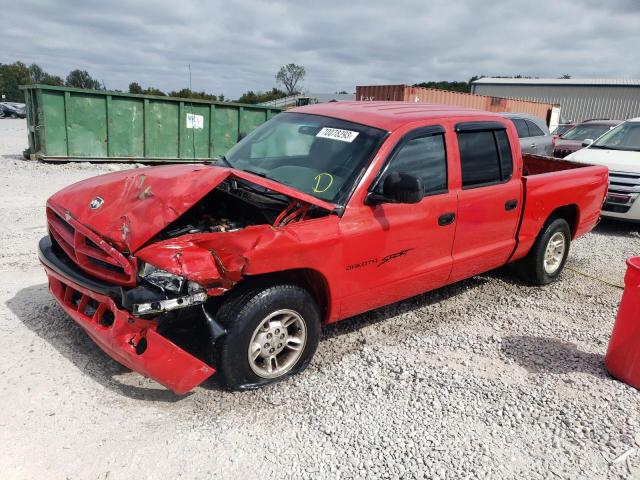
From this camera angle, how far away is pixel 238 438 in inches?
114

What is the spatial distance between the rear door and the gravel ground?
64 cm

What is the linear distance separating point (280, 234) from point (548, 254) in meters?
3.86

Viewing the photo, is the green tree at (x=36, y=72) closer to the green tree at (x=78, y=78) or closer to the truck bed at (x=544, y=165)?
the green tree at (x=78, y=78)

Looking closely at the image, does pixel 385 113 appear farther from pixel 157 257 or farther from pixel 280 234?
pixel 157 257

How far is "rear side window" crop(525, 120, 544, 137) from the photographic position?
11.2m

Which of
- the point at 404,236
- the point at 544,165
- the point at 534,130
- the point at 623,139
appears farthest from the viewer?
the point at 534,130

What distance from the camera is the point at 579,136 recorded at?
1344 centimetres

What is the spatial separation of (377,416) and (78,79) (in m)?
72.9

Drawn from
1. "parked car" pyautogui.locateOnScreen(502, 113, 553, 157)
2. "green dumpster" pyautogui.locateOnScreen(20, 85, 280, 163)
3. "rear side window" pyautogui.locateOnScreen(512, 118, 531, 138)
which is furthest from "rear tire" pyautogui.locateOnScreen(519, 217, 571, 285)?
"green dumpster" pyautogui.locateOnScreen(20, 85, 280, 163)

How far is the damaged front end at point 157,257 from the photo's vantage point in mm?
2867

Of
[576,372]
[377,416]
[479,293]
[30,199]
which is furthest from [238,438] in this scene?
[30,199]

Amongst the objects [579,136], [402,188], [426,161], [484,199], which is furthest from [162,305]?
[579,136]

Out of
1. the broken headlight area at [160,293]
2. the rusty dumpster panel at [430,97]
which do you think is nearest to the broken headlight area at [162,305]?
the broken headlight area at [160,293]

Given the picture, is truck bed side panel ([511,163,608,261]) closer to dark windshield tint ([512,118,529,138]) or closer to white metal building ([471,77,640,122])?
dark windshield tint ([512,118,529,138])
